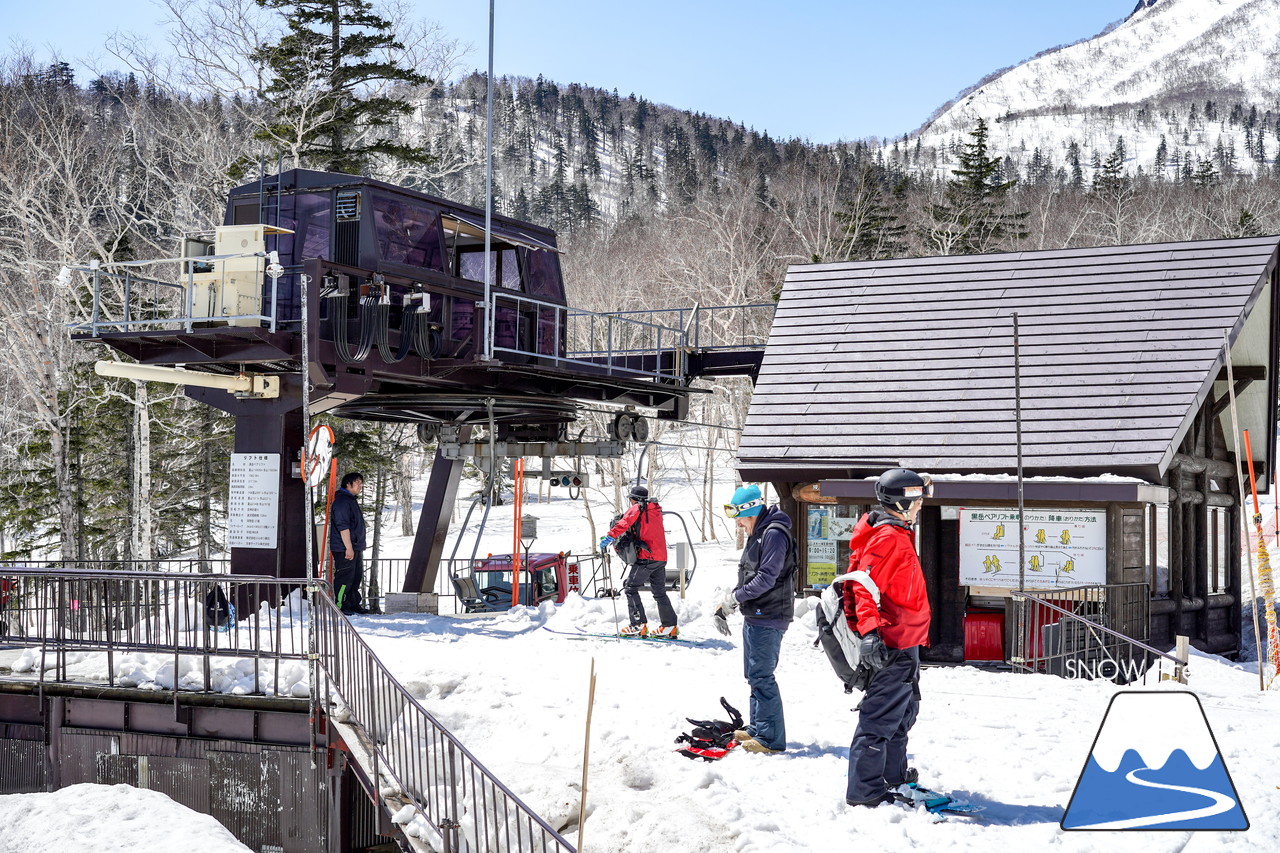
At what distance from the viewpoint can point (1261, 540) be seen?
37.9 feet

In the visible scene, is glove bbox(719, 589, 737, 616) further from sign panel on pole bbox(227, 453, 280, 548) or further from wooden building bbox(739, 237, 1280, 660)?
sign panel on pole bbox(227, 453, 280, 548)

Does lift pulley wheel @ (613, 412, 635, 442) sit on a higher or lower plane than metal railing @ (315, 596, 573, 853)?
higher

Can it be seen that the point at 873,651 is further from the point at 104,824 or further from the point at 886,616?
the point at 104,824

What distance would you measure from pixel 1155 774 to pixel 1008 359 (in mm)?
12613

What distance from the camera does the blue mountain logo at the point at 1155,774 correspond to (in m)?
5.26

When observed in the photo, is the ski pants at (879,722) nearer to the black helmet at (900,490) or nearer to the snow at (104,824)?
the black helmet at (900,490)

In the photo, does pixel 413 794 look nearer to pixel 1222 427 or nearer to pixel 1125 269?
pixel 1125 269

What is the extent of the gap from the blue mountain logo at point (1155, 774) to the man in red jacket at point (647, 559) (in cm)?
822

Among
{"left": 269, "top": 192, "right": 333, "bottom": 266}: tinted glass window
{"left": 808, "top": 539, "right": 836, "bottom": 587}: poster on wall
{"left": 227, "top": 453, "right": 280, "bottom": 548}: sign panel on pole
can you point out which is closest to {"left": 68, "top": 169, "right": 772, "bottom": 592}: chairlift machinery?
{"left": 269, "top": 192, "right": 333, "bottom": 266}: tinted glass window

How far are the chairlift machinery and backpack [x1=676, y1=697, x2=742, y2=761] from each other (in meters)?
7.05

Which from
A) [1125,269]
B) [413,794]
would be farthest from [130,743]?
[1125,269]

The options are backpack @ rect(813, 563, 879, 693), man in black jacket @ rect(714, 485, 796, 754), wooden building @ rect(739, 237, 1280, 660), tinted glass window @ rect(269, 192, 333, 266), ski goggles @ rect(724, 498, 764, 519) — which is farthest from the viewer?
tinted glass window @ rect(269, 192, 333, 266)

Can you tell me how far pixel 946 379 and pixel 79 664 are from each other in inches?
487

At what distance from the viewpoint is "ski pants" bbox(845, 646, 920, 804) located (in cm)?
661
